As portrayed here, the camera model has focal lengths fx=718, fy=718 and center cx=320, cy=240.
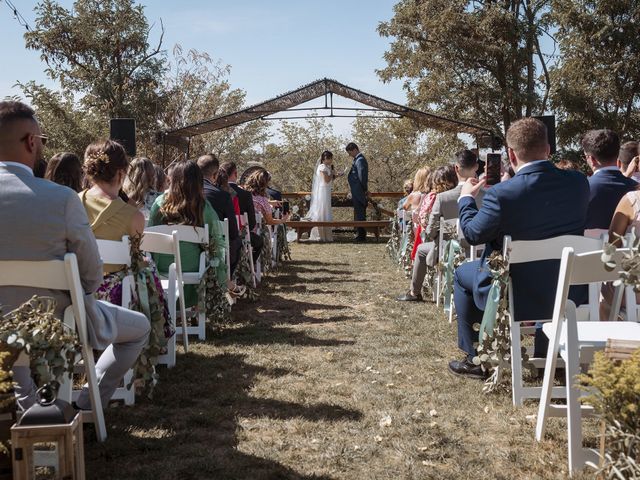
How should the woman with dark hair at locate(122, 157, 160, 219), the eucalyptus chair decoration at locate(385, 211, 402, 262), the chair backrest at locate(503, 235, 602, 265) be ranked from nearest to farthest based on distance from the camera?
the chair backrest at locate(503, 235, 602, 265) → the woman with dark hair at locate(122, 157, 160, 219) → the eucalyptus chair decoration at locate(385, 211, 402, 262)

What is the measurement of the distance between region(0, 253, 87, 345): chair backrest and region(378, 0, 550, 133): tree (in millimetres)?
23124

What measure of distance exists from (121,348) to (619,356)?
2710mm

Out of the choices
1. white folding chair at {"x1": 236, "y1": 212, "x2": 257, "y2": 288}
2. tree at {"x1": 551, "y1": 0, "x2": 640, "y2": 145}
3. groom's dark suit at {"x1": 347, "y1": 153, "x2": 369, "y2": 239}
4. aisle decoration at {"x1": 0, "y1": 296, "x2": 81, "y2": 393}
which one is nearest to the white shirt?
aisle decoration at {"x1": 0, "y1": 296, "x2": 81, "y2": 393}

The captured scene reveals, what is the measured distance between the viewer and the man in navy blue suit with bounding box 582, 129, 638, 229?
5.73m

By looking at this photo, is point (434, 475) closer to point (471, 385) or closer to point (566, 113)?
point (471, 385)

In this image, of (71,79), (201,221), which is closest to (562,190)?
(201,221)

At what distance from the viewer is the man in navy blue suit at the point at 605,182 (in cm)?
573

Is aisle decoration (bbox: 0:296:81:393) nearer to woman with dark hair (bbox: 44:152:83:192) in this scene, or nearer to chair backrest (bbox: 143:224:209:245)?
woman with dark hair (bbox: 44:152:83:192)

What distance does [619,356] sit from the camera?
8.79ft

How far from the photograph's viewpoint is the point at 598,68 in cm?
2289

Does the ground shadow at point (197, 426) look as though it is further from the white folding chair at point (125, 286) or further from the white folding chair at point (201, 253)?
the white folding chair at point (201, 253)

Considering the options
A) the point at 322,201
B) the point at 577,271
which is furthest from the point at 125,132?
the point at 577,271

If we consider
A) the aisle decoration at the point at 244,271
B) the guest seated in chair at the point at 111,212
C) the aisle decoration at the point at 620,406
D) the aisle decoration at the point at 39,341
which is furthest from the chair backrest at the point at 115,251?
the aisle decoration at the point at 244,271

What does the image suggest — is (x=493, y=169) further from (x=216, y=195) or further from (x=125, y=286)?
(x=216, y=195)
